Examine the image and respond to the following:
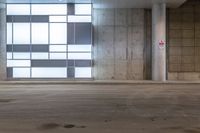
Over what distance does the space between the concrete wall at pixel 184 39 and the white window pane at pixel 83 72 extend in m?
6.69

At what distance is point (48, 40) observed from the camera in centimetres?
2698

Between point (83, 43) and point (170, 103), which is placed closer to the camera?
point (170, 103)

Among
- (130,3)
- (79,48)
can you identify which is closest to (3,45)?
(79,48)

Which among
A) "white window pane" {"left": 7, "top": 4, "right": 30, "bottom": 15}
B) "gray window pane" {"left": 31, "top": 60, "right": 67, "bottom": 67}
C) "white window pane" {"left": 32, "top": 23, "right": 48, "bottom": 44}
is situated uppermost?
"white window pane" {"left": 7, "top": 4, "right": 30, "bottom": 15}

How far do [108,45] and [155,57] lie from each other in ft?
13.5

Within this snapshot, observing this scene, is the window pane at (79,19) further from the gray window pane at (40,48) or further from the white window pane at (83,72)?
the white window pane at (83,72)

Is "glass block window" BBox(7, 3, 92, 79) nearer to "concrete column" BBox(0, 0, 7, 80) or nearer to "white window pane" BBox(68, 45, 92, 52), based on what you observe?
"white window pane" BBox(68, 45, 92, 52)

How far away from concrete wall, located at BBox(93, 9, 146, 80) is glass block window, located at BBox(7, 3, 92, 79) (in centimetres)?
123

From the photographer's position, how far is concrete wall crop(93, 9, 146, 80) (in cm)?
2794

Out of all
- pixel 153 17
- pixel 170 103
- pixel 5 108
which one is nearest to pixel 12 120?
pixel 5 108

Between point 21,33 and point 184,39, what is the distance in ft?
44.1

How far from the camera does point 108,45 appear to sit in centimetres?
2798

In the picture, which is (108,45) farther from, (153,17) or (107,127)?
(107,127)

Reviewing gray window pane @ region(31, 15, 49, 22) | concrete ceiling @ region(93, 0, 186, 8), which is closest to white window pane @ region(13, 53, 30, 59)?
gray window pane @ region(31, 15, 49, 22)
